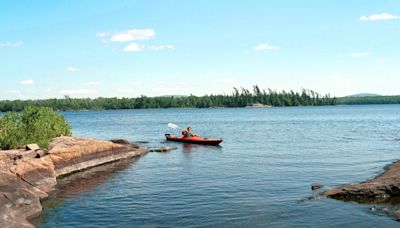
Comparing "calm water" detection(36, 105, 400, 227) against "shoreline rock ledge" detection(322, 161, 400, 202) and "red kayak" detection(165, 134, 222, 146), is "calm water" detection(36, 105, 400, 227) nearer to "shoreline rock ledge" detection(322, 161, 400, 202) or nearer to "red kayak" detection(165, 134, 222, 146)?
"shoreline rock ledge" detection(322, 161, 400, 202)

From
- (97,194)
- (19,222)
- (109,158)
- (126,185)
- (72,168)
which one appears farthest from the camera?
(109,158)

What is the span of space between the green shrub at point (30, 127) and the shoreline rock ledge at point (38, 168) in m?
1.62

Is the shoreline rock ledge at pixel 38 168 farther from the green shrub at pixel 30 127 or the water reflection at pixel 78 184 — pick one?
the green shrub at pixel 30 127

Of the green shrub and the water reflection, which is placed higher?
the green shrub

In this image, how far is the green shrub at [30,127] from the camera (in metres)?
34.3

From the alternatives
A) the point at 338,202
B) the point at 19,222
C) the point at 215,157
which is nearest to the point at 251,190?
the point at 338,202

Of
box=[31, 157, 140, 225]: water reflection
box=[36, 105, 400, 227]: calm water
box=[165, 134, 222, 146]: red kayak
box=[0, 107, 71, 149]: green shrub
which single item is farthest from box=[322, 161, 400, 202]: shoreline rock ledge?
box=[165, 134, 222, 146]: red kayak

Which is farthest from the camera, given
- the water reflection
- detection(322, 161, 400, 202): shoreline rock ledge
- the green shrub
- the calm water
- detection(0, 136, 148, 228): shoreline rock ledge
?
the green shrub

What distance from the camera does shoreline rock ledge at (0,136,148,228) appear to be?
2134 centimetres

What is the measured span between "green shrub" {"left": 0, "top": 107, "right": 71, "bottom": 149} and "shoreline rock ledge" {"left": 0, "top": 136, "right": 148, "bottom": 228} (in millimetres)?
1623

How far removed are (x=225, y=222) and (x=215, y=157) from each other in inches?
875

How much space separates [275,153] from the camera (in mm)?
43719

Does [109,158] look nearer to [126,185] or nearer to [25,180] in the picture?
[126,185]

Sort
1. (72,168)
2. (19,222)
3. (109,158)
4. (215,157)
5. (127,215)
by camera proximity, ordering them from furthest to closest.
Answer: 1. (215,157)
2. (109,158)
3. (72,168)
4. (127,215)
5. (19,222)
